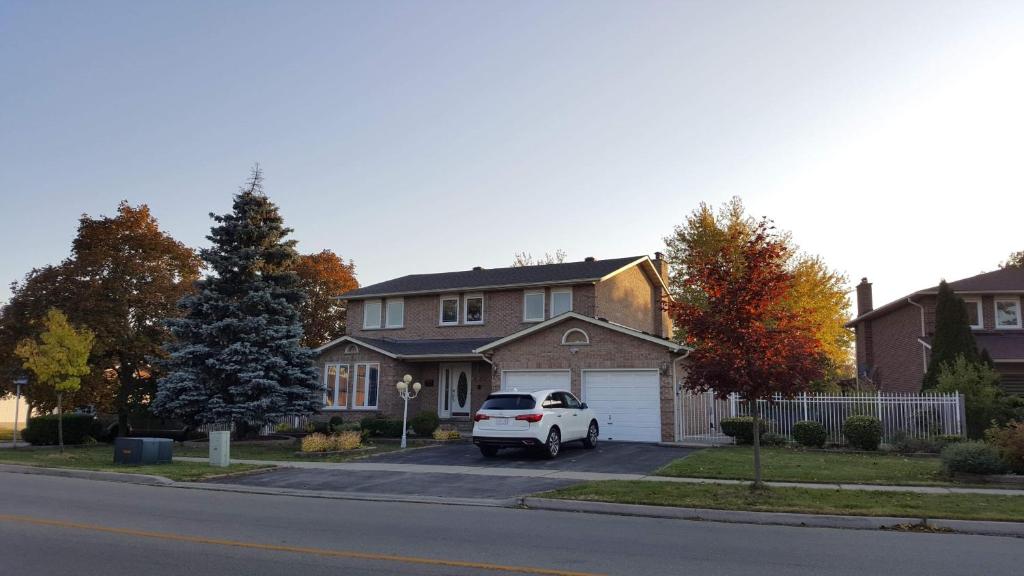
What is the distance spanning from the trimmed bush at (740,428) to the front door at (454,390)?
10.7 meters

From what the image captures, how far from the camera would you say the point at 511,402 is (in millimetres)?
18000

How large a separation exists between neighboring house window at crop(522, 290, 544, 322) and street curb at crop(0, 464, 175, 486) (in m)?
15.9

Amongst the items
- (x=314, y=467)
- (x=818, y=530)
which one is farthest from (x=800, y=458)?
(x=314, y=467)

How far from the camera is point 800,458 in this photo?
17453 millimetres

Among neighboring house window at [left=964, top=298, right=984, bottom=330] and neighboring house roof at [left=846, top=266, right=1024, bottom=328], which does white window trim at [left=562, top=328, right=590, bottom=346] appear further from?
neighboring house window at [left=964, top=298, right=984, bottom=330]

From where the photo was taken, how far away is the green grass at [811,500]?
34.1 feet

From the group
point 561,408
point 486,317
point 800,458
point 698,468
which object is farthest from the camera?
point 486,317

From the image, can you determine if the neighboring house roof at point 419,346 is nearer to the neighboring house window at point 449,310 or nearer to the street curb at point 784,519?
the neighboring house window at point 449,310

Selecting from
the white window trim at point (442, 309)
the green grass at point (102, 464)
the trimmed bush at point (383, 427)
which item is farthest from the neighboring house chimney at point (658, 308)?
the green grass at point (102, 464)

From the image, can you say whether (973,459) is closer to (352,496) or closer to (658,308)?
(352,496)

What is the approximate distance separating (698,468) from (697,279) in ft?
15.8

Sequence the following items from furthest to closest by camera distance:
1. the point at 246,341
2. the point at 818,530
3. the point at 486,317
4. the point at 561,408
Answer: the point at 486,317 < the point at 246,341 < the point at 561,408 < the point at 818,530

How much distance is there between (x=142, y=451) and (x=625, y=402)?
536 inches

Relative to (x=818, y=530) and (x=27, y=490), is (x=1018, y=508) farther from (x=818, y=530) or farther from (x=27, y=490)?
(x=27, y=490)
